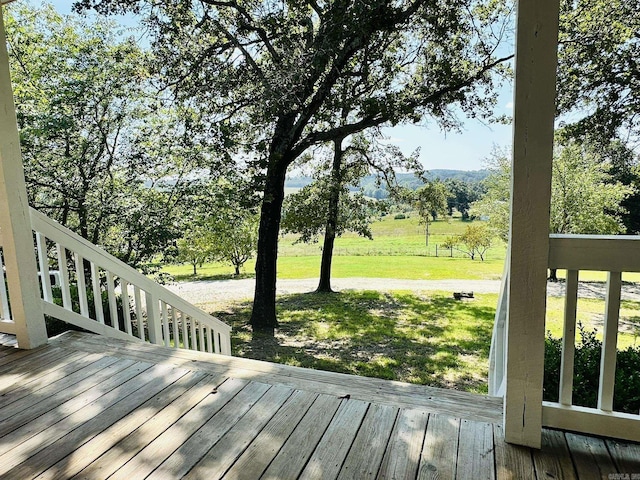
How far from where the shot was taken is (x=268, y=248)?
715 centimetres

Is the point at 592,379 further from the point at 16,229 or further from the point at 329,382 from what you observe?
the point at 16,229

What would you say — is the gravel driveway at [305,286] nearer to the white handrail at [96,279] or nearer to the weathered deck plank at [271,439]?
the white handrail at [96,279]

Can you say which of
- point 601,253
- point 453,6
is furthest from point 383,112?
point 601,253

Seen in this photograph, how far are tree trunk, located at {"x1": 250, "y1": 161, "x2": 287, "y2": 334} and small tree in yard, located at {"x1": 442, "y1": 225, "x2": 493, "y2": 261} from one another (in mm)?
5696

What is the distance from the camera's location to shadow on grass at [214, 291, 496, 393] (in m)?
6.06

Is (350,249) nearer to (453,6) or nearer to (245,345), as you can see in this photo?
(245,345)

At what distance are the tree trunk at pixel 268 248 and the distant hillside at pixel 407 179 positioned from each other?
2.27m

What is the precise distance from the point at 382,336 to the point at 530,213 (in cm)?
653

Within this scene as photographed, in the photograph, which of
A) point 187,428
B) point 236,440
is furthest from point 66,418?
point 236,440

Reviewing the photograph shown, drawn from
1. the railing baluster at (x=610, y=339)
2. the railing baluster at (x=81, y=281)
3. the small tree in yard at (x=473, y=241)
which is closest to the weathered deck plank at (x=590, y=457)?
the railing baluster at (x=610, y=339)

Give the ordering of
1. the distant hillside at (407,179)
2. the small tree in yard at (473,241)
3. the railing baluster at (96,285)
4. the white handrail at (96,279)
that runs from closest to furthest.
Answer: the white handrail at (96,279) → the railing baluster at (96,285) → the distant hillside at (407,179) → the small tree in yard at (473,241)

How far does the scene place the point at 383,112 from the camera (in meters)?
6.29

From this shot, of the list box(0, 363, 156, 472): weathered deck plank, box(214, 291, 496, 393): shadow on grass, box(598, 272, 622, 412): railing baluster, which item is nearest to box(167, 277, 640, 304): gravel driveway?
box(214, 291, 496, 393): shadow on grass

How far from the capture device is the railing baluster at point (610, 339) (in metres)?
1.41
